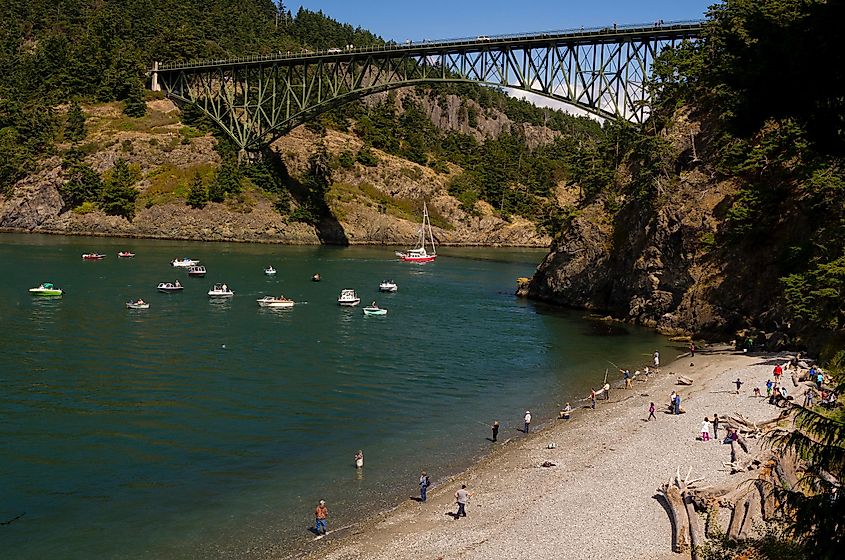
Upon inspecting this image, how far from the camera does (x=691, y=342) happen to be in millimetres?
60969

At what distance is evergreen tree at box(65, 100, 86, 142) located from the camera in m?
148

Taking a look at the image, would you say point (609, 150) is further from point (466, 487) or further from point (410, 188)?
point (410, 188)

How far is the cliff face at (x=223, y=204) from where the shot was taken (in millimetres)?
140000

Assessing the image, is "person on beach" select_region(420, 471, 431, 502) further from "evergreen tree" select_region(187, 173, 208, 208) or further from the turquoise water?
"evergreen tree" select_region(187, 173, 208, 208)

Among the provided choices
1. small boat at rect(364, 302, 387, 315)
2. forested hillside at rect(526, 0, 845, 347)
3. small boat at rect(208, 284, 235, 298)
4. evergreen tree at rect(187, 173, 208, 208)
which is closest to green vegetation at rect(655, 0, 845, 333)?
forested hillside at rect(526, 0, 845, 347)

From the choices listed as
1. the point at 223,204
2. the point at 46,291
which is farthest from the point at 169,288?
the point at 223,204

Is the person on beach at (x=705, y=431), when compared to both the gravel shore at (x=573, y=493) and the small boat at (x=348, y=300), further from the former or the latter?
the small boat at (x=348, y=300)

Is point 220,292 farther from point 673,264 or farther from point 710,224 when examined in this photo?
point 710,224

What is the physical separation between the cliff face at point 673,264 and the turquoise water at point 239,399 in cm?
423

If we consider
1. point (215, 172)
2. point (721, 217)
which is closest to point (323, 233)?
point (215, 172)

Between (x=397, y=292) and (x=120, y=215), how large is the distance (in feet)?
255

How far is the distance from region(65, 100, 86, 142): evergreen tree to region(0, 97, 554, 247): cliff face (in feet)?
6.16

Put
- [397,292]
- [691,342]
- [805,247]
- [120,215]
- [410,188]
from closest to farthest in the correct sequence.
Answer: [805,247] → [691,342] → [397,292] → [120,215] → [410,188]

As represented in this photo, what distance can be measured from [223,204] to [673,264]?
336ft
